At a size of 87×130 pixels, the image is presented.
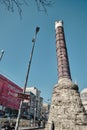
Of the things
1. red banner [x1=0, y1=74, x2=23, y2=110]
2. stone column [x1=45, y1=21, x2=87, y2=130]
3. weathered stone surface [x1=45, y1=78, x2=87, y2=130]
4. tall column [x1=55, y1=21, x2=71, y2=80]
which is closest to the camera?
weathered stone surface [x1=45, y1=78, x2=87, y2=130]

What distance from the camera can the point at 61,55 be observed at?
84.5ft

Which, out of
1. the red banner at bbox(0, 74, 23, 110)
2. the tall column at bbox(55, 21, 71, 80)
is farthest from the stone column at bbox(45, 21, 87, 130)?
the red banner at bbox(0, 74, 23, 110)

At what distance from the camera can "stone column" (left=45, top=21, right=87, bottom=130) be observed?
19.0 m

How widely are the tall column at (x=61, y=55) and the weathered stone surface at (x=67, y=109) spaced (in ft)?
4.30

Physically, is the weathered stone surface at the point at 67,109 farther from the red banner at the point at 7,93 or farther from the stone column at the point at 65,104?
the red banner at the point at 7,93

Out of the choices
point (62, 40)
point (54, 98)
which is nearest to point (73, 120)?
point (54, 98)

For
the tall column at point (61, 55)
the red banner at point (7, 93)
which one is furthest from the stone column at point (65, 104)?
the red banner at point (7, 93)

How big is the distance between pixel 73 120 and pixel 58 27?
17.2 meters

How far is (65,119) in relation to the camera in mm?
19500

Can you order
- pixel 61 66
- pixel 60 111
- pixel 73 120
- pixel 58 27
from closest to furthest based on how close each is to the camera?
pixel 73 120 → pixel 60 111 → pixel 61 66 → pixel 58 27

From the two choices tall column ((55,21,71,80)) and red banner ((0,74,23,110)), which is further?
tall column ((55,21,71,80))

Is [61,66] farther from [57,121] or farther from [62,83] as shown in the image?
[57,121]

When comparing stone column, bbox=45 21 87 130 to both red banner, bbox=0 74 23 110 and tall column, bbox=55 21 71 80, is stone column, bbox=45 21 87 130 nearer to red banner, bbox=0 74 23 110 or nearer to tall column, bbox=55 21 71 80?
tall column, bbox=55 21 71 80

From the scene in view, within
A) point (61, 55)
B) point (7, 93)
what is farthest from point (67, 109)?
point (61, 55)
